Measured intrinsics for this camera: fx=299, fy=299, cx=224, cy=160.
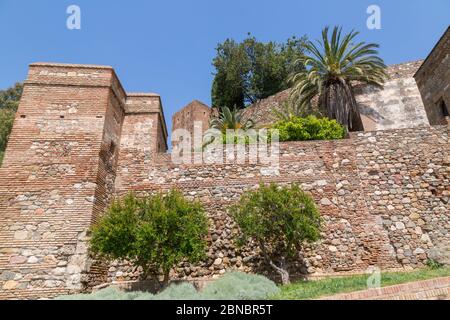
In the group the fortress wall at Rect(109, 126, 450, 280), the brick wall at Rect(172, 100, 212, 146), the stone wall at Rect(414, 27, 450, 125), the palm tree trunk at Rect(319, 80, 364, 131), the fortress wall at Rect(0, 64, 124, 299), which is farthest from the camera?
the brick wall at Rect(172, 100, 212, 146)

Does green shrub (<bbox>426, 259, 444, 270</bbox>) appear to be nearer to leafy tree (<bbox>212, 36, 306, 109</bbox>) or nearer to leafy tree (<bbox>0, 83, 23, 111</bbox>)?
leafy tree (<bbox>212, 36, 306, 109</bbox>)

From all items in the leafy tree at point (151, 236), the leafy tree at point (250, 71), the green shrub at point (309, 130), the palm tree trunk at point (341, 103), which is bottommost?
the leafy tree at point (151, 236)

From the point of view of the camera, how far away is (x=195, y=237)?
714cm

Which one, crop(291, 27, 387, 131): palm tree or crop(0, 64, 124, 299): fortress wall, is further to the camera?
crop(291, 27, 387, 131): palm tree

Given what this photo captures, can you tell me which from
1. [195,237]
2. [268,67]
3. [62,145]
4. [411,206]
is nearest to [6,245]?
[62,145]

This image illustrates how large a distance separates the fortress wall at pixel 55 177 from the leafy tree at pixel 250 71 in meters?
14.9

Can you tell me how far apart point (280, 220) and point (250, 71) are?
751 inches

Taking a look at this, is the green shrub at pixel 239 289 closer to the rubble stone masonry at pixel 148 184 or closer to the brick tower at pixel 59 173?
the rubble stone masonry at pixel 148 184

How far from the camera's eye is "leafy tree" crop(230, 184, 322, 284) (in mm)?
7363

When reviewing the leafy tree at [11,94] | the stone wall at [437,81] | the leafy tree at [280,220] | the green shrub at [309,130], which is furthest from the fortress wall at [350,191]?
the leafy tree at [11,94]

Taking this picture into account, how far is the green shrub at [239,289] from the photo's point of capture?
5.47 meters

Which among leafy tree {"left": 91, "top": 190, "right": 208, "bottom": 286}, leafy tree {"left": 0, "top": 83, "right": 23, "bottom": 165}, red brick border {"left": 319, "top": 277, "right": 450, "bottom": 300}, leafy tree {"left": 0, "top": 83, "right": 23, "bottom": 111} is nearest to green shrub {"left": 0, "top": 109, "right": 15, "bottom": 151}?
leafy tree {"left": 0, "top": 83, "right": 23, "bottom": 165}

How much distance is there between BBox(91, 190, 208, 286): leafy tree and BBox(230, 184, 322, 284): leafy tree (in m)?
1.30
